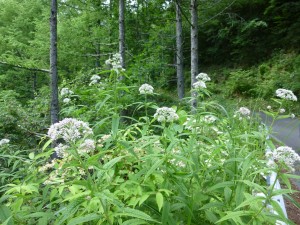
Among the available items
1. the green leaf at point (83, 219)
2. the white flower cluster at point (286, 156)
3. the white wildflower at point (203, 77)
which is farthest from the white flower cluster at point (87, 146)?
the white wildflower at point (203, 77)

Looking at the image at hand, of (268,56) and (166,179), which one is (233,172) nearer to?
(166,179)

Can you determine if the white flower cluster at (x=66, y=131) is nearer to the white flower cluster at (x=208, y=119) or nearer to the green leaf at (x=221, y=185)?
the green leaf at (x=221, y=185)

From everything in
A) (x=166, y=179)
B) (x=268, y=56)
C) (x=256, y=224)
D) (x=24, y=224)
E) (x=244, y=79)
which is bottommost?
(x=24, y=224)

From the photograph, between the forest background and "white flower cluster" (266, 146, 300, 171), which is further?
the forest background

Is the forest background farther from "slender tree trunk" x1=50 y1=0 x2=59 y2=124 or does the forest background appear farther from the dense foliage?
"slender tree trunk" x1=50 y1=0 x2=59 y2=124

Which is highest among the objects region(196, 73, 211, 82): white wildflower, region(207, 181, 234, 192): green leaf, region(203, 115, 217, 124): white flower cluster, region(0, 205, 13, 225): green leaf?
region(196, 73, 211, 82): white wildflower

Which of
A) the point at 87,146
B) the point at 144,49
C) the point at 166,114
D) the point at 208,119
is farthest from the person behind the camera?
the point at 144,49

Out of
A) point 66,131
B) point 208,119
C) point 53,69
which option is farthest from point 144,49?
point 66,131

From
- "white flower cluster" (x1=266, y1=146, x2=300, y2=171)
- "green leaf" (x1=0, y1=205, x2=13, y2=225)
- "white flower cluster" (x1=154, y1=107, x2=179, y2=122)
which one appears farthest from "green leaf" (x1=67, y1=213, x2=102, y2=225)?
"white flower cluster" (x1=266, y1=146, x2=300, y2=171)

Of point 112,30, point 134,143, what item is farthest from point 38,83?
point 134,143

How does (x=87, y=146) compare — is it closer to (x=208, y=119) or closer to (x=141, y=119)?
(x=208, y=119)

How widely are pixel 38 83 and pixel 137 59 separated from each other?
1517 cm

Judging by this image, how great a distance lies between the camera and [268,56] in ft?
63.9

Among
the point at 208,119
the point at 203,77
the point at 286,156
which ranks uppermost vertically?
the point at 203,77
